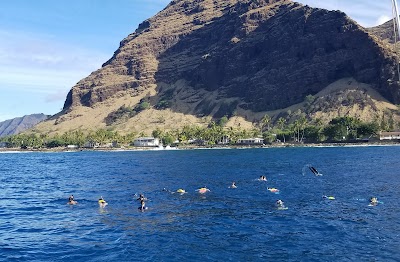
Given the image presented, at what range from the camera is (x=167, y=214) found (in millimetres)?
55531

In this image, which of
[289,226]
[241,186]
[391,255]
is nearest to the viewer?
[391,255]

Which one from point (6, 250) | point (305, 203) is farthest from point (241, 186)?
point (6, 250)

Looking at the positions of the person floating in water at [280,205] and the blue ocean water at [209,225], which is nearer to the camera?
the blue ocean water at [209,225]

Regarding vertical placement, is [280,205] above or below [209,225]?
above

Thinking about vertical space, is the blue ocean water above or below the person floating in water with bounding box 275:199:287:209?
below

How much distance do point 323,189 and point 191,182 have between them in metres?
29.3

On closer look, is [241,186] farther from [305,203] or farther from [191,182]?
[305,203]

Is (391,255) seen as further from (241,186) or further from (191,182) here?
(191,182)

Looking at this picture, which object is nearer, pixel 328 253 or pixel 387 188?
pixel 328 253

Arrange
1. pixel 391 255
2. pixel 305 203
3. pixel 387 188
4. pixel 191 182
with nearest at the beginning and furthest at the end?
pixel 391 255
pixel 305 203
pixel 387 188
pixel 191 182

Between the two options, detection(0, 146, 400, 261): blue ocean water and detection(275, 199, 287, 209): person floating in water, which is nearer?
detection(0, 146, 400, 261): blue ocean water

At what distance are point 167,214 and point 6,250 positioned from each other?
21197mm

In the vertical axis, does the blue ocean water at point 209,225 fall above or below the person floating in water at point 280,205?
below

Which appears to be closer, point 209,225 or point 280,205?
point 209,225
